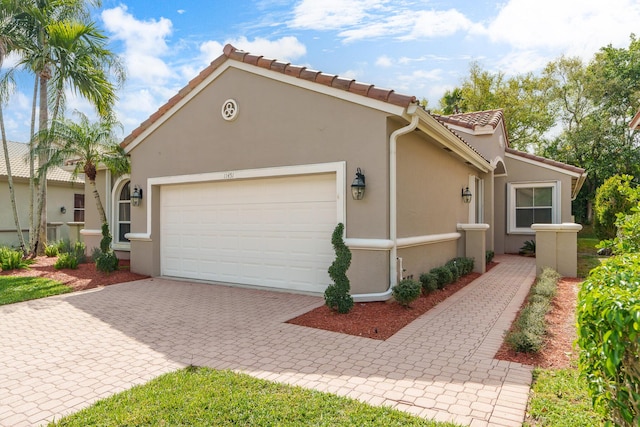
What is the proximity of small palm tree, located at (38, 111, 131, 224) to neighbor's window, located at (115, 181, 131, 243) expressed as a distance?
1.91 meters

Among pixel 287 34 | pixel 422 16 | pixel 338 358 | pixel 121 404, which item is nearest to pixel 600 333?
pixel 338 358

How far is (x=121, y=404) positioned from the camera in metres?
3.54

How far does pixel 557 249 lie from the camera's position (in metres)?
10.2

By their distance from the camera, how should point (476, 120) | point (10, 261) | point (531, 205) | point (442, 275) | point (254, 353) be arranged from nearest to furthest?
point (254, 353)
point (442, 275)
point (10, 261)
point (476, 120)
point (531, 205)

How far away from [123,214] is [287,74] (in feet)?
28.2

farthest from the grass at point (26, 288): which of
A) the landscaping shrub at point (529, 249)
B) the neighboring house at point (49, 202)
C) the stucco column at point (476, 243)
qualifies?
A: the landscaping shrub at point (529, 249)

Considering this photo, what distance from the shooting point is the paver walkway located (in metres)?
3.70

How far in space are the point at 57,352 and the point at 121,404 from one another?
2.18 metres

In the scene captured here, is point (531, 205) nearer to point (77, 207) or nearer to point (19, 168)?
point (77, 207)

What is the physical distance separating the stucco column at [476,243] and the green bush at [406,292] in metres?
5.18

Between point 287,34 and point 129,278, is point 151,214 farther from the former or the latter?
point 287,34

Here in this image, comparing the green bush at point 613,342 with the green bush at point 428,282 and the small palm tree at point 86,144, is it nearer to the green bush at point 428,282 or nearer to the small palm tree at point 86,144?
the green bush at point 428,282

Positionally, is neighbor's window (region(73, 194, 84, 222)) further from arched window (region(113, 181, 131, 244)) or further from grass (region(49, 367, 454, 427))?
grass (region(49, 367, 454, 427))

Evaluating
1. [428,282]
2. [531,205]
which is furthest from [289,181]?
[531,205]
